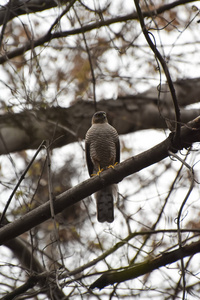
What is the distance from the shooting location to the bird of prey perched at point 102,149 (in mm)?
5809

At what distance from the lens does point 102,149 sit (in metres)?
5.91

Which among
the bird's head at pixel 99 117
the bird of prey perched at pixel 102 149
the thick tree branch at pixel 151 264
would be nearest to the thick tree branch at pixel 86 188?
the thick tree branch at pixel 151 264

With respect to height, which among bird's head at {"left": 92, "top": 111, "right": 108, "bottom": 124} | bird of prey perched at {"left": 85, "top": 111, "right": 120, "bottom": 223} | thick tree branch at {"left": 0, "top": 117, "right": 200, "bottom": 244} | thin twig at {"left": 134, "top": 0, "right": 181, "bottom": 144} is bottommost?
thick tree branch at {"left": 0, "top": 117, "right": 200, "bottom": 244}

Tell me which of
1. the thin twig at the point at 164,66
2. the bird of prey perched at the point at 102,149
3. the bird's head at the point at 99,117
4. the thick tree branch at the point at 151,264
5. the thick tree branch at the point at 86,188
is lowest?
the thick tree branch at the point at 151,264

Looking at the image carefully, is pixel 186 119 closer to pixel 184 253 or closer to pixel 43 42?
pixel 43 42

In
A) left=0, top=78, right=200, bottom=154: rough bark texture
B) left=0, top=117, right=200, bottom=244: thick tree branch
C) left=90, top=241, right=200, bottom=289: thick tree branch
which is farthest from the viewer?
left=0, top=78, right=200, bottom=154: rough bark texture

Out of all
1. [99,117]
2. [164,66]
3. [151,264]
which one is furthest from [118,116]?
[151,264]

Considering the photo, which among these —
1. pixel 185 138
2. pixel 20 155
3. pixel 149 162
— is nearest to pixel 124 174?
pixel 149 162

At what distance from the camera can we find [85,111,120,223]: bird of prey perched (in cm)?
581

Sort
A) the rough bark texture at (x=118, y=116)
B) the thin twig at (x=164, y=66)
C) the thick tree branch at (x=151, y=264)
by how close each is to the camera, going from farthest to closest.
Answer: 1. the rough bark texture at (x=118, y=116)
2. the thin twig at (x=164, y=66)
3. the thick tree branch at (x=151, y=264)

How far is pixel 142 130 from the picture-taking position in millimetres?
6621

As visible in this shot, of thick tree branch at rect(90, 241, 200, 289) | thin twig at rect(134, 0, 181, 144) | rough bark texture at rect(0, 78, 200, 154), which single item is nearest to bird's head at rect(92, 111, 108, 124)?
rough bark texture at rect(0, 78, 200, 154)

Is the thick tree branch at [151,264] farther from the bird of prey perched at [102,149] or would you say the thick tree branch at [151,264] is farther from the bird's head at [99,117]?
the bird's head at [99,117]

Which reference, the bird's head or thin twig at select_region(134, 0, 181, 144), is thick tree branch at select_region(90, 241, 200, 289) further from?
the bird's head
